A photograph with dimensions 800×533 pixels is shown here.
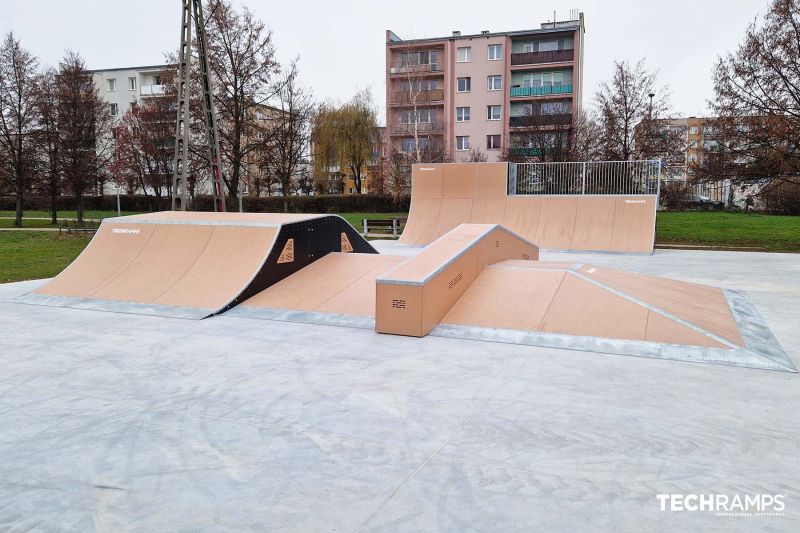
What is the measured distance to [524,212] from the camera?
19125mm

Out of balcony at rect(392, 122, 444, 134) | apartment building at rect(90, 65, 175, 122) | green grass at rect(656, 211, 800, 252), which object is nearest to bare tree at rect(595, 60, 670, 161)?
green grass at rect(656, 211, 800, 252)

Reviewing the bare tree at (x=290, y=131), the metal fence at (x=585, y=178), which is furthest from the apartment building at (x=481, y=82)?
the metal fence at (x=585, y=178)

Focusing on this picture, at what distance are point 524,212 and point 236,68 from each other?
13393mm

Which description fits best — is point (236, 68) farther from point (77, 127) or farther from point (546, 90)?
point (546, 90)

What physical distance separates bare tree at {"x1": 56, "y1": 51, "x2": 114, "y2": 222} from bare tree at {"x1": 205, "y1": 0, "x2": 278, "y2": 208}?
6196 millimetres

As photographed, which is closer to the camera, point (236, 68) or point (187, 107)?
point (187, 107)

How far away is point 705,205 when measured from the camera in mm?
39438

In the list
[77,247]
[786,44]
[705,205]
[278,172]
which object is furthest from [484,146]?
[77,247]

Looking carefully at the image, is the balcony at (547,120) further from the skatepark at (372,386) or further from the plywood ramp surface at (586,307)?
the plywood ramp surface at (586,307)

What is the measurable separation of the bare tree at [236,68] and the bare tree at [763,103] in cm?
1739

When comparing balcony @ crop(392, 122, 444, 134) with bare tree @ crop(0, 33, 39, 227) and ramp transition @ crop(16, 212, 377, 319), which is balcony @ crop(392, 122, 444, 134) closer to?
bare tree @ crop(0, 33, 39, 227)

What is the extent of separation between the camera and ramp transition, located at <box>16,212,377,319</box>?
26.5ft

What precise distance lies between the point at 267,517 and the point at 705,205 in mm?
43543

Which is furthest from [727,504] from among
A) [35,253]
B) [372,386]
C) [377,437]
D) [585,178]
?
[585,178]
